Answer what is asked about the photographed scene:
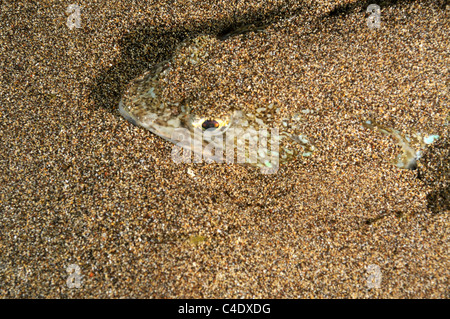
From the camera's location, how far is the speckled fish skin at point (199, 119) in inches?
93.4

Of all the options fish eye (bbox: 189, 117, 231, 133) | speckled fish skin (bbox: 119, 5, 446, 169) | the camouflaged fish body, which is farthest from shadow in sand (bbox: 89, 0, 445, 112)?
the camouflaged fish body

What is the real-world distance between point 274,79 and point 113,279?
2.00m

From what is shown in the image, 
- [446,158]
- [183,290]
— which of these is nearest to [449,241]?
[446,158]

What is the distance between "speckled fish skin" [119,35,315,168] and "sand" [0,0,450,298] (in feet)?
0.41

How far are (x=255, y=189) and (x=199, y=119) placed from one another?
0.77 metres

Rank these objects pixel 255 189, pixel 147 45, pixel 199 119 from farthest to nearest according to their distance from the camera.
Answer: pixel 147 45, pixel 255 189, pixel 199 119

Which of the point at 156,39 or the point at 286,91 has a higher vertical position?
the point at 156,39

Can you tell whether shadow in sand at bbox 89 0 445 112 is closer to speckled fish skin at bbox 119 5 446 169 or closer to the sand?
the sand

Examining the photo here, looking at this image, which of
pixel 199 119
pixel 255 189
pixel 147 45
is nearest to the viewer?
pixel 199 119

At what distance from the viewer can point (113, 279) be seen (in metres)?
2.15

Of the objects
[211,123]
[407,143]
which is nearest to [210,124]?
[211,123]

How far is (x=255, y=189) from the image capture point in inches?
98.0

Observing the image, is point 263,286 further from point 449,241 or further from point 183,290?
point 449,241

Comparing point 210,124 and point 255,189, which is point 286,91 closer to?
point 210,124
